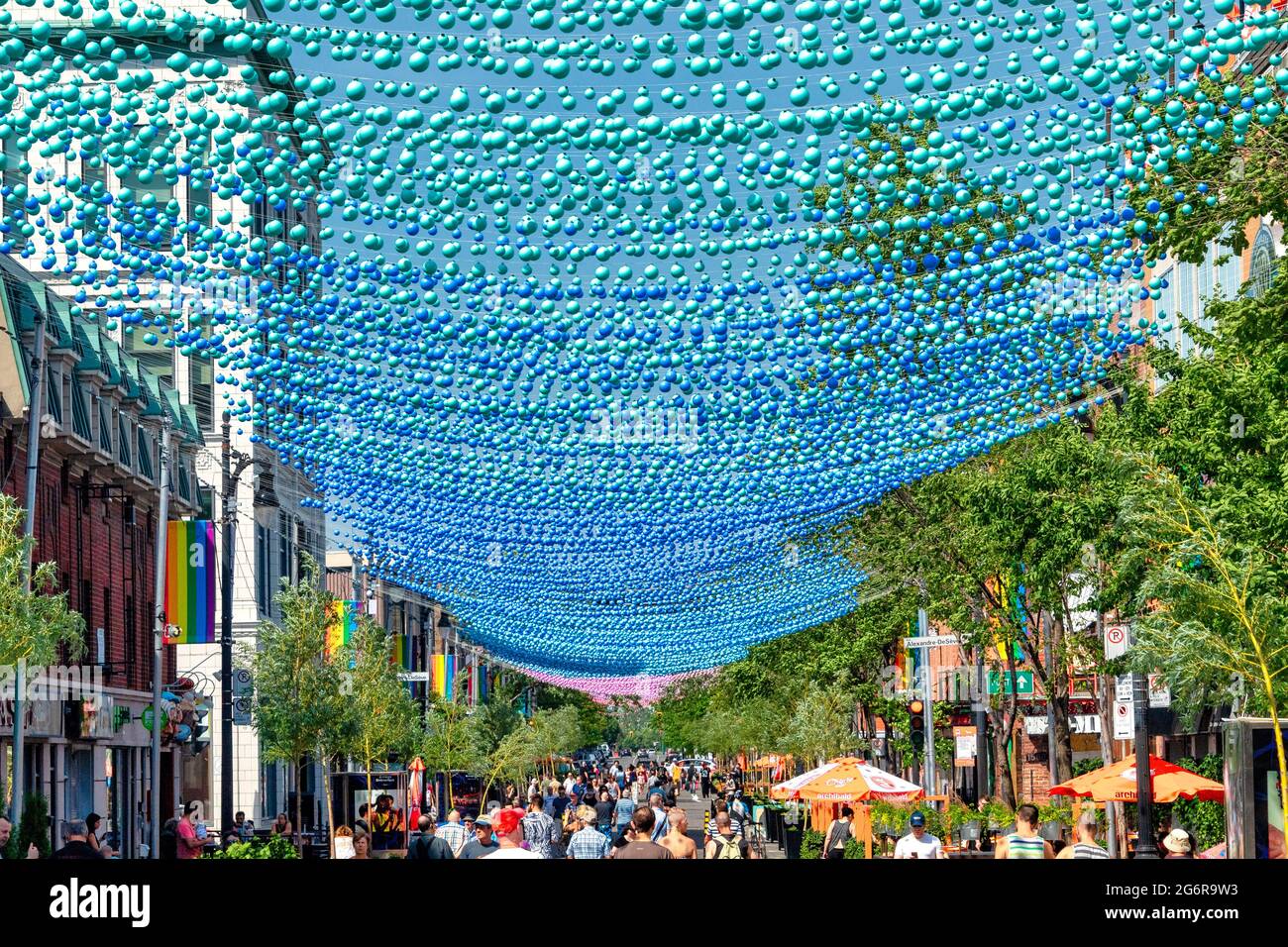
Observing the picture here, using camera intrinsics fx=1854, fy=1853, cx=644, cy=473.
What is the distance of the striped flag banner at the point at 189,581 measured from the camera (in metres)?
46.8

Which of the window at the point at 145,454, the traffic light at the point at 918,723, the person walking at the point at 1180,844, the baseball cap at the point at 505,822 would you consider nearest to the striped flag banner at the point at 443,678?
the window at the point at 145,454

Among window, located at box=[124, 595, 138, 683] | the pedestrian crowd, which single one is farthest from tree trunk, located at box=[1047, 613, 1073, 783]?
window, located at box=[124, 595, 138, 683]

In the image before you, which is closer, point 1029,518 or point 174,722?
point 1029,518

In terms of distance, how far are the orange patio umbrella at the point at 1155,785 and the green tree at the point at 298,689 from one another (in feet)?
67.4

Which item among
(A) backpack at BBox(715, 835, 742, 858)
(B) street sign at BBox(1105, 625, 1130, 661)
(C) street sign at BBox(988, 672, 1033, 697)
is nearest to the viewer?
(A) backpack at BBox(715, 835, 742, 858)

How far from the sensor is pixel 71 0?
11734 mm

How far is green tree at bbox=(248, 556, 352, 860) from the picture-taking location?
42312 millimetres

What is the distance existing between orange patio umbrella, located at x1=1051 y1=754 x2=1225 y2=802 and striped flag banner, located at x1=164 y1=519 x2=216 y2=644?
26.4 metres

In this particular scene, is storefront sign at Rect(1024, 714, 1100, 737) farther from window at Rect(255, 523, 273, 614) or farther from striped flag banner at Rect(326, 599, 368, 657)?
window at Rect(255, 523, 273, 614)

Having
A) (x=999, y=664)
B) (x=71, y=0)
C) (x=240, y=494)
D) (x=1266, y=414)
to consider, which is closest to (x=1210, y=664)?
(x=1266, y=414)

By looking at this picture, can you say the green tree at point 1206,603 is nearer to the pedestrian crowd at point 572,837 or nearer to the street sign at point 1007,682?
the pedestrian crowd at point 572,837

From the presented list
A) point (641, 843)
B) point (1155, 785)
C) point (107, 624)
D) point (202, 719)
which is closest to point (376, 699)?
point (202, 719)

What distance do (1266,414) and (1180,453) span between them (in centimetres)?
172
